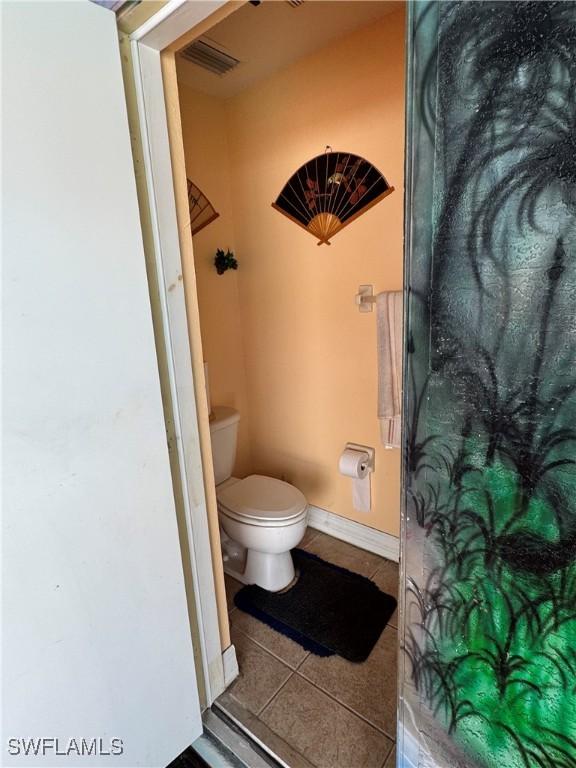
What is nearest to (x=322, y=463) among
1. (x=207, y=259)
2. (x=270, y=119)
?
(x=207, y=259)

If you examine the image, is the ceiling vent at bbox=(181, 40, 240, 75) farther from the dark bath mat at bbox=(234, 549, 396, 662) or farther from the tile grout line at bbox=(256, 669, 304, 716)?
the tile grout line at bbox=(256, 669, 304, 716)

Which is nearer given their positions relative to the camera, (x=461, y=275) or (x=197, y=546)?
(x=461, y=275)

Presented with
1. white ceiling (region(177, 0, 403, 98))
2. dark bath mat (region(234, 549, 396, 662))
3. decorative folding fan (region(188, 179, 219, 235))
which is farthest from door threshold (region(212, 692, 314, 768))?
white ceiling (region(177, 0, 403, 98))

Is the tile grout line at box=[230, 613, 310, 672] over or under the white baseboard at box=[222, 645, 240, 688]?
under

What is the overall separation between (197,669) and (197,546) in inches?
A: 18.2

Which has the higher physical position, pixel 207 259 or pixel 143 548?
pixel 207 259

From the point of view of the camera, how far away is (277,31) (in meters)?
1.61

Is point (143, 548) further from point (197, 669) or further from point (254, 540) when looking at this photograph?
point (254, 540)

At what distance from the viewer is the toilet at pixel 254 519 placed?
1.79 metres

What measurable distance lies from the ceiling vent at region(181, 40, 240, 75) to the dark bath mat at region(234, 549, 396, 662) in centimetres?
250

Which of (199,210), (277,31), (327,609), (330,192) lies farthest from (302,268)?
(327,609)

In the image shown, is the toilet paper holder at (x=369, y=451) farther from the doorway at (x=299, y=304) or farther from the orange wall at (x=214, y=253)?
the orange wall at (x=214, y=253)

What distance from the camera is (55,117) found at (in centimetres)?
79

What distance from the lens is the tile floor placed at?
1.26 meters
